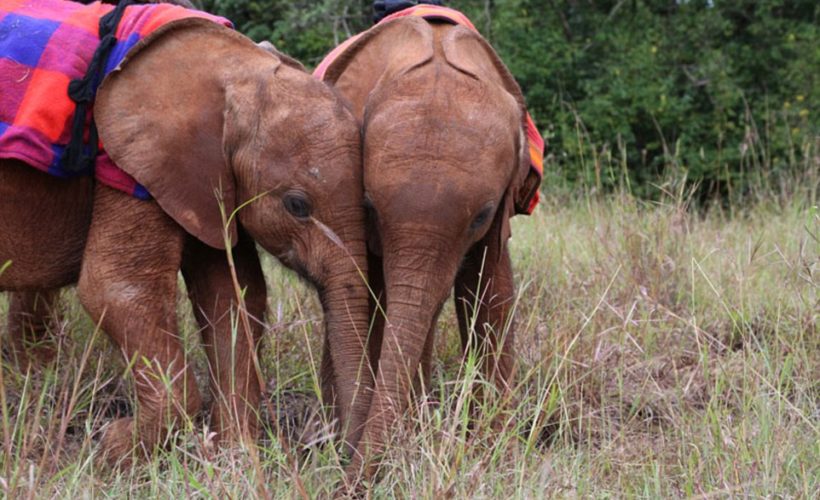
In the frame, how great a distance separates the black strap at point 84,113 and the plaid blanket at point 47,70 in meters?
0.02

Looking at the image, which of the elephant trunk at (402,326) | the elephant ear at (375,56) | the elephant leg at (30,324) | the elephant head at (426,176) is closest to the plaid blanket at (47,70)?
the elephant ear at (375,56)

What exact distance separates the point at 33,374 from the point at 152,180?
1.50 meters

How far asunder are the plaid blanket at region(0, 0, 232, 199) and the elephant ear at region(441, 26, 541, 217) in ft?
3.17

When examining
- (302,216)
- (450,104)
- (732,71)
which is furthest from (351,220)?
(732,71)

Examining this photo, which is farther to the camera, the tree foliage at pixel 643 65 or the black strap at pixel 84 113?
the tree foliage at pixel 643 65

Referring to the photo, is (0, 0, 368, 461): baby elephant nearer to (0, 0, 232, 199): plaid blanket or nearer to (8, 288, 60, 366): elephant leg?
(0, 0, 232, 199): plaid blanket

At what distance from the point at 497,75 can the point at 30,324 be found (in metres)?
2.51

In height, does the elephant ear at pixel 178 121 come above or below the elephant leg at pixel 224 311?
above

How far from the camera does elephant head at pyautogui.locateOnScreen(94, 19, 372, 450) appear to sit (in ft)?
14.2

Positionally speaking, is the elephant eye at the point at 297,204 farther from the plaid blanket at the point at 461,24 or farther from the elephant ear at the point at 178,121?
the plaid blanket at the point at 461,24

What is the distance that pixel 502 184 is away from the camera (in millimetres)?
4383

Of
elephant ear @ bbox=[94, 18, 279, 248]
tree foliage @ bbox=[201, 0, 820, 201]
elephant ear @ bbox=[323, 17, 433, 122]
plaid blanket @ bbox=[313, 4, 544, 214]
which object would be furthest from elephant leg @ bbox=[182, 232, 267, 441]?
tree foliage @ bbox=[201, 0, 820, 201]

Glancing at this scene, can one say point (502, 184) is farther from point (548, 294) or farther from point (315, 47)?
point (315, 47)

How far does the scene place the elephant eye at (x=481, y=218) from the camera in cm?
433
